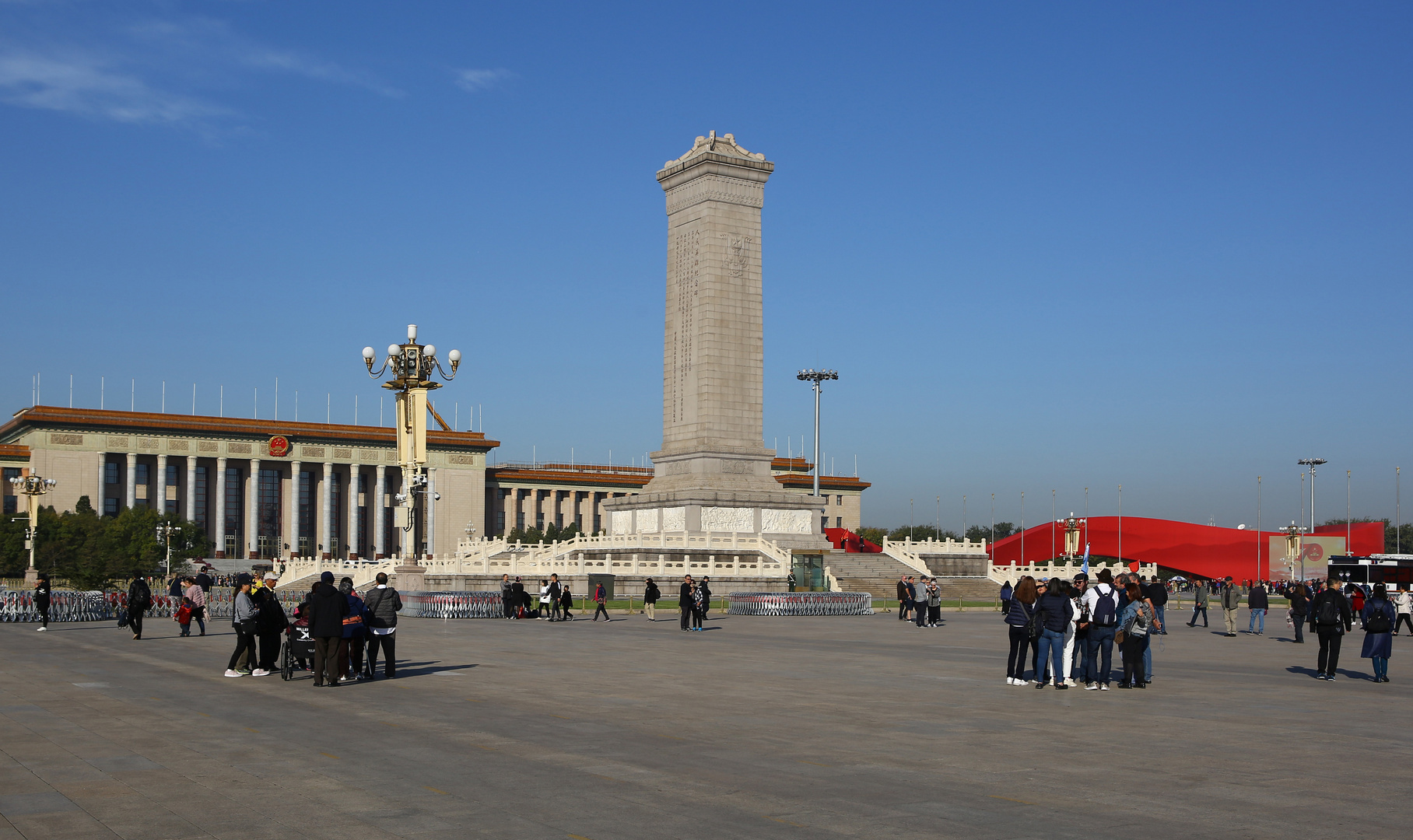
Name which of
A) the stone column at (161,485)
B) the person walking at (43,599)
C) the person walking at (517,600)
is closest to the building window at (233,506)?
the stone column at (161,485)

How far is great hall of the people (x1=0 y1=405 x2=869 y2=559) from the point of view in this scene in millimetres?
125250

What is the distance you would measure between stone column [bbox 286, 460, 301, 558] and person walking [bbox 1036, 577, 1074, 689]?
12125 centimetres

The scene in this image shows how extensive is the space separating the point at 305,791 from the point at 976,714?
8860 mm

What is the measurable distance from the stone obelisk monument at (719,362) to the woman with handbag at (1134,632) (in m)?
46.1

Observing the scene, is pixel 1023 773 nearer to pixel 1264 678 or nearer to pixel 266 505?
pixel 1264 678

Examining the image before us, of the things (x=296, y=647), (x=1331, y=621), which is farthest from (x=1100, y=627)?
(x=296, y=647)

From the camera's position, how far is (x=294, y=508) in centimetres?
13562

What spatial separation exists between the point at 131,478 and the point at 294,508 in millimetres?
15048

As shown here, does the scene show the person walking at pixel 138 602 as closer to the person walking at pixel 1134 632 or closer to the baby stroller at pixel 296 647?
the baby stroller at pixel 296 647

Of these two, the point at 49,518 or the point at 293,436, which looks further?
the point at 293,436

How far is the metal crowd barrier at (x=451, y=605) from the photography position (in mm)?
42688

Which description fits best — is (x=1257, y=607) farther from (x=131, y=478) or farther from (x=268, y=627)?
(x=131, y=478)

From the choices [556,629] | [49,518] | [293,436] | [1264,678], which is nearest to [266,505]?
[293,436]

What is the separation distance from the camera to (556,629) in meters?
36.7
